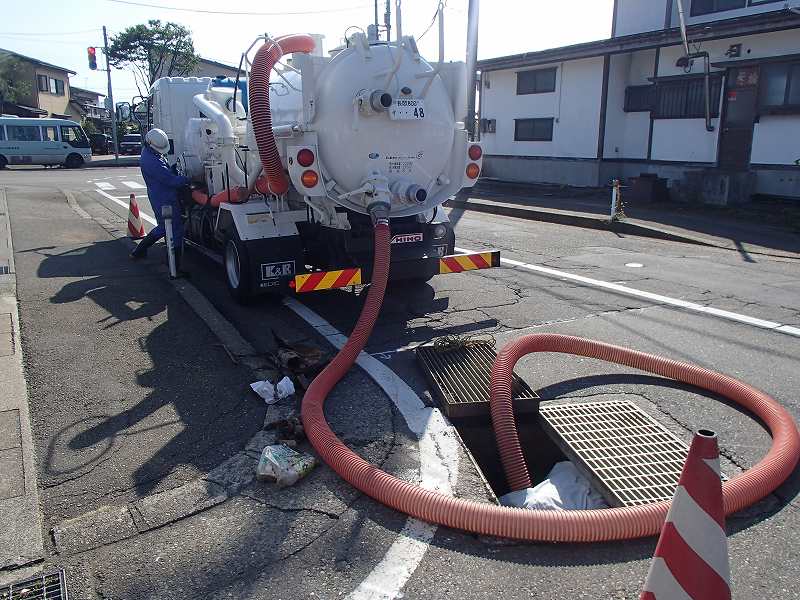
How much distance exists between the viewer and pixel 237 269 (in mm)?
7215

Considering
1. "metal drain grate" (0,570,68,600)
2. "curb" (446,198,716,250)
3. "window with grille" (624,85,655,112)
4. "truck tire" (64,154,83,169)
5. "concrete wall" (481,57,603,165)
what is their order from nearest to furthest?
"metal drain grate" (0,570,68,600), "curb" (446,198,716,250), "window with grille" (624,85,655,112), "concrete wall" (481,57,603,165), "truck tire" (64,154,83,169)

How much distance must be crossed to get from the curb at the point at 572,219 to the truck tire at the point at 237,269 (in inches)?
352

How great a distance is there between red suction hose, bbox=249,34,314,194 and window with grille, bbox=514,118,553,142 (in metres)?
17.4

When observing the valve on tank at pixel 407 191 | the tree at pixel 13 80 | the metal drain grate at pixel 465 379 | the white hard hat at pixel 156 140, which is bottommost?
the metal drain grate at pixel 465 379

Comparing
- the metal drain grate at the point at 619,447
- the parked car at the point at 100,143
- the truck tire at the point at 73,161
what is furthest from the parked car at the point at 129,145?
the metal drain grate at the point at 619,447

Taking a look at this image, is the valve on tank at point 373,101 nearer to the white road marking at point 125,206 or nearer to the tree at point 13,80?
the white road marking at point 125,206

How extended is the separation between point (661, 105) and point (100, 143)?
40054 millimetres

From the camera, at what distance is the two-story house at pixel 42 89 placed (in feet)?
153

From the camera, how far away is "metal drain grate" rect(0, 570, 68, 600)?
2.77 m

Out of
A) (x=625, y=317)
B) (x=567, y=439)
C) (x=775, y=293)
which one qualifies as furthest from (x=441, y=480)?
(x=775, y=293)

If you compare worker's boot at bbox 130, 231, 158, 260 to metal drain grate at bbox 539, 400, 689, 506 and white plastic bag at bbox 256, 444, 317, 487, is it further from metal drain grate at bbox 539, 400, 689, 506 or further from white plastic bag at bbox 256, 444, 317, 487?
metal drain grate at bbox 539, 400, 689, 506

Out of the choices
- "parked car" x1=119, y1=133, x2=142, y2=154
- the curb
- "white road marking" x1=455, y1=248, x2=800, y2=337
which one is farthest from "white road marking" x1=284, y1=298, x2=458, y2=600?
"parked car" x1=119, y1=133, x2=142, y2=154

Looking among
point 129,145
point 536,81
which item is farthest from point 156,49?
point 536,81

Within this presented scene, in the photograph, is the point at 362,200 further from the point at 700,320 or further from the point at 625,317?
the point at 700,320
